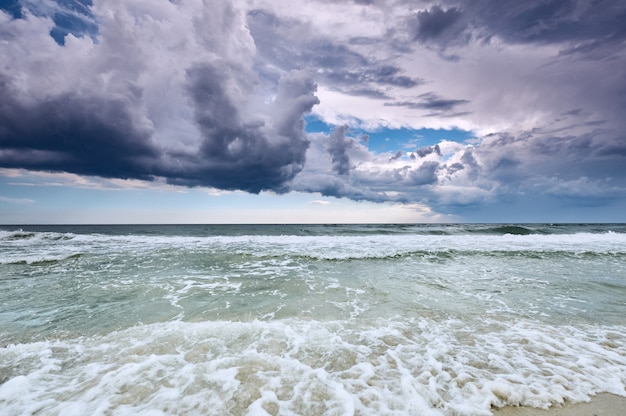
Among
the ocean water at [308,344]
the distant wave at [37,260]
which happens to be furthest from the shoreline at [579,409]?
the distant wave at [37,260]

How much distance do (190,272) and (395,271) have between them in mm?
8365

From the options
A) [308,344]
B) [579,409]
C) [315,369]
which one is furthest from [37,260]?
[579,409]

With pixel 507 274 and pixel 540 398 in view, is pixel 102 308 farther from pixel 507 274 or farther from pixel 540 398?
pixel 507 274

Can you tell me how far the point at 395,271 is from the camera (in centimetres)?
1164

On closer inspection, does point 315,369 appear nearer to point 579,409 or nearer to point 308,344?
point 308,344

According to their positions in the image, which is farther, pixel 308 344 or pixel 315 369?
pixel 308 344

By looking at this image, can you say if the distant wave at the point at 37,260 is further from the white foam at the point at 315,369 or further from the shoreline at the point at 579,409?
the shoreline at the point at 579,409

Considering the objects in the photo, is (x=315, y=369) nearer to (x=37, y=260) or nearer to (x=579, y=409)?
(x=579, y=409)

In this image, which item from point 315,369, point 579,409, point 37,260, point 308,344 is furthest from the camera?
point 37,260

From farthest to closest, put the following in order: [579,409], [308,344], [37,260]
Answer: [37,260] < [308,344] < [579,409]

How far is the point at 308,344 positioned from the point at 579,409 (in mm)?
3566

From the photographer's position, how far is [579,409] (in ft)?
10.7

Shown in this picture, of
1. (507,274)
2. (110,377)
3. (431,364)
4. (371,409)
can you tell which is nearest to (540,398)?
(431,364)

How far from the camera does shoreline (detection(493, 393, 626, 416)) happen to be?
10.5ft
